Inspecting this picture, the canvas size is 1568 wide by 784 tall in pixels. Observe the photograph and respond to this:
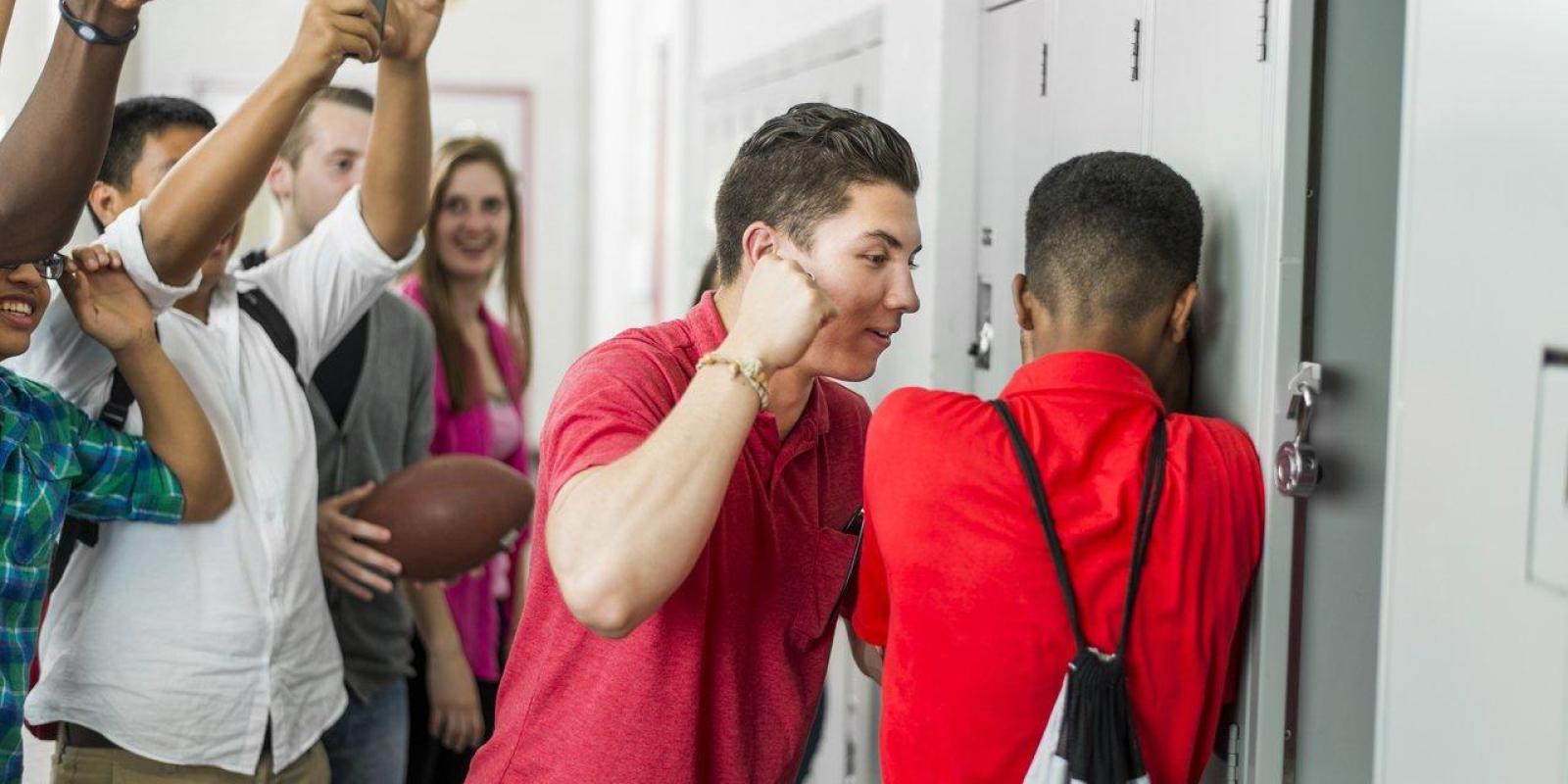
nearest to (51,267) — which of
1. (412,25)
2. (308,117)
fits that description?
(412,25)

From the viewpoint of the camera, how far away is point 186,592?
1849 millimetres

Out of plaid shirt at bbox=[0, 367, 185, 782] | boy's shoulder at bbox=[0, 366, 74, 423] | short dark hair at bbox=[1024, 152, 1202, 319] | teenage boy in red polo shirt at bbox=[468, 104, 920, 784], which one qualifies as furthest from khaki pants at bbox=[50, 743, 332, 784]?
short dark hair at bbox=[1024, 152, 1202, 319]

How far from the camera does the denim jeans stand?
235cm

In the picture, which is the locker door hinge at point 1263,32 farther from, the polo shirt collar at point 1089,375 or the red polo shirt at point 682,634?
the red polo shirt at point 682,634

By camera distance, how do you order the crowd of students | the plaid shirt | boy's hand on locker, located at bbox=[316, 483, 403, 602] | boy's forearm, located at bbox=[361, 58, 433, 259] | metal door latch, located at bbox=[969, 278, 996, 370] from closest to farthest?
the crowd of students
the plaid shirt
boy's forearm, located at bbox=[361, 58, 433, 259]
boy's hand on locker, located at bbox=[316, 483, 403, 602]
metal door latch, located at bbox=[969, 278, 996, 370]

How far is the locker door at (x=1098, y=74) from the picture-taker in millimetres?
1759

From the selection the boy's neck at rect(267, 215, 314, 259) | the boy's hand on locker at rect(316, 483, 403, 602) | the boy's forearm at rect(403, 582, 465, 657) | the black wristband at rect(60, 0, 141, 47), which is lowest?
the boy's forearm at rect(403, 582, 465, 657)

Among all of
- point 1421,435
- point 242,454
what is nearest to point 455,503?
point 242,454

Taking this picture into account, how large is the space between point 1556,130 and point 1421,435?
31 cm

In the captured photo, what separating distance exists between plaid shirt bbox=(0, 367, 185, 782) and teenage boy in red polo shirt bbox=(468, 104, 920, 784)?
55 cm

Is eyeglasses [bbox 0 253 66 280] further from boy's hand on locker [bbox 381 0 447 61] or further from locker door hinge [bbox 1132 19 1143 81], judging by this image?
locker door hinge [bbox 1132 19 1143 81]

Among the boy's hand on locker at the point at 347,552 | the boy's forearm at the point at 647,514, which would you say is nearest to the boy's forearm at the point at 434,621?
the boy's hand on locker at the point at 347,552

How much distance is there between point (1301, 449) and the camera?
1.45 metres

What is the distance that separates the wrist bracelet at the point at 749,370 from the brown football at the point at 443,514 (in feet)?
4.11
